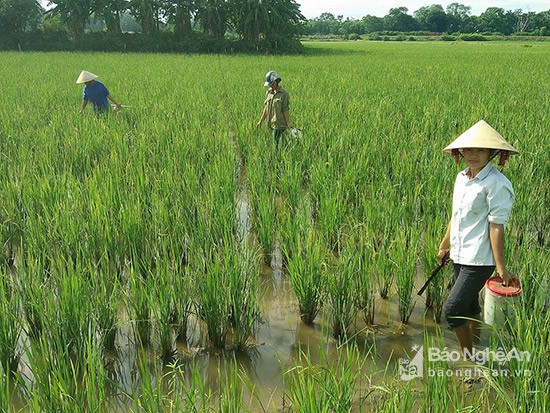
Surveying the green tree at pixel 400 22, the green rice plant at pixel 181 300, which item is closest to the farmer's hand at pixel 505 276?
the green rice plant at pixel 181 300

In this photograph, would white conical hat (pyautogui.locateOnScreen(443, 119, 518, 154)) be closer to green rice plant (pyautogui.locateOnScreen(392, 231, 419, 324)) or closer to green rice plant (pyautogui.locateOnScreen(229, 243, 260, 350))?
green rice plant (pyautogui.locateOnScreen(392, 231, 419, 324))

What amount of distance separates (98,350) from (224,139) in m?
3.57

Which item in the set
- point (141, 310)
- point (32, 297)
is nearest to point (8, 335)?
point (32, 297)

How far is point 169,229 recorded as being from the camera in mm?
3004

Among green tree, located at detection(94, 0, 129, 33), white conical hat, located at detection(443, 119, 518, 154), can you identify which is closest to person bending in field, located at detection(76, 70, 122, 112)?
white conical hat, located at detection(443, 119, 518, 154)

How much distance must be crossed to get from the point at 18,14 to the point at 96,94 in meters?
27.6

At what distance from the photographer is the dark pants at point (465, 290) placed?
2035mm

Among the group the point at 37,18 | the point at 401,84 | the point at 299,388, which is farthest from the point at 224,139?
the point at 37,18

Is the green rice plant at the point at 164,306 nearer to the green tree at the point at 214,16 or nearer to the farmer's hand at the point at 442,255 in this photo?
the farmer's hand at the point at 442,255

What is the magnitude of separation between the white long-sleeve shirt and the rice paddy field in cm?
28

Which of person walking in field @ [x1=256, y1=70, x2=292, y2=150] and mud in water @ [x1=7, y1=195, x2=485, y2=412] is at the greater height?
person walking in field @ [x1=256, y1=70, x2=292, y2=150]

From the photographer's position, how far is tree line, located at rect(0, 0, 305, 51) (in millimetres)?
27141

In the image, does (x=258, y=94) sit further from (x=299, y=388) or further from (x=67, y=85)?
(x=299, y=388)

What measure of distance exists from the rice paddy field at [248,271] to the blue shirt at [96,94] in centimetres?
53
